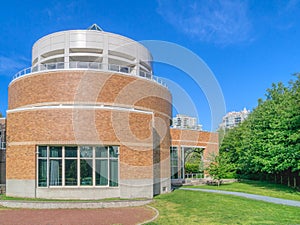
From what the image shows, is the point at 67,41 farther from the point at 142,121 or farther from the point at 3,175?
the point at 3,175

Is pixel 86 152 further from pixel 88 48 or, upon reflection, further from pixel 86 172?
pixel 88 48

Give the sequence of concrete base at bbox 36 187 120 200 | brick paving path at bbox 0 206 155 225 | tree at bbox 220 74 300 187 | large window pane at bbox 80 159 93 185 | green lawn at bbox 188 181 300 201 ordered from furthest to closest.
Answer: tree at bbox 220 74 300 187 < green lawn at bbox 188 181 300 201 < large window pane at bbox 80 159 93 185 < concrete base at bbox 36 187 120 200 < brick paving path at bbox 0 206 155 225

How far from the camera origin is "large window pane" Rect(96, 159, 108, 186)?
1791 centimetres

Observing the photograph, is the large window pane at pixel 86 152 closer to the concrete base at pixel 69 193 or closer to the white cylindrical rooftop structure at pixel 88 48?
the concrete base at pixel 69 193

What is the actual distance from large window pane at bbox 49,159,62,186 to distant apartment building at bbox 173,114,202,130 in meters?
20.7

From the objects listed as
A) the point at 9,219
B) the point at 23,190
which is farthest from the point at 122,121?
the point at 9,219

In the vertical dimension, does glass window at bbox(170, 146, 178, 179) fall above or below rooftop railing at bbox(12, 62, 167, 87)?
below

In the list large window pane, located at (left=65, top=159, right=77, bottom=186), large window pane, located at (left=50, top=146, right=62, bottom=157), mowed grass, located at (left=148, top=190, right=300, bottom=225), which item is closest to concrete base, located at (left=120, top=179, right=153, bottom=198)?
mowed grass, located at (left=148, top=190, right=300, bottom=225)

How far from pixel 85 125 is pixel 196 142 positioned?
790 inches

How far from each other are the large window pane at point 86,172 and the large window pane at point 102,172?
1.29 ft

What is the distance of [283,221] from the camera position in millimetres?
11766

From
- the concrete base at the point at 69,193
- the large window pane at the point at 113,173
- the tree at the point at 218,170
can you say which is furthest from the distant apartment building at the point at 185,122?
the concrete base at the point at 69,193

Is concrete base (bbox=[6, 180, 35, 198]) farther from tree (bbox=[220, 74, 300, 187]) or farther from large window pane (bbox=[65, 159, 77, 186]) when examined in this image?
tree (bbox=[220, 74, 300, 187])

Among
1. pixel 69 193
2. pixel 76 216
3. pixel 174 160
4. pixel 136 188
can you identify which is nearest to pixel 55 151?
pixel 69 193
